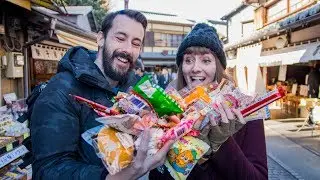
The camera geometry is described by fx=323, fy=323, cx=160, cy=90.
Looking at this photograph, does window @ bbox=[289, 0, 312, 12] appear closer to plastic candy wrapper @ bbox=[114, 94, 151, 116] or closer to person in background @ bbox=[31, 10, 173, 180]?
person in background @ bbox=[31, 10, 173, 180]

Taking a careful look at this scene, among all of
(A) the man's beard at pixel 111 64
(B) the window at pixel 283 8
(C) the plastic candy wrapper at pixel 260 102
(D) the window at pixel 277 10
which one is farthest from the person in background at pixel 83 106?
(D) the window at pixel 277 10

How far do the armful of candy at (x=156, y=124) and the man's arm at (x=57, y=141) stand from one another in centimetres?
13

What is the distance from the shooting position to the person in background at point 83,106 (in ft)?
4.76

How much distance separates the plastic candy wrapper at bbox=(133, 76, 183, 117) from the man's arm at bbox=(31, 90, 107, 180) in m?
0.38

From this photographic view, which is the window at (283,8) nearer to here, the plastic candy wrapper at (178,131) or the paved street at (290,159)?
the paved street at (290,159)

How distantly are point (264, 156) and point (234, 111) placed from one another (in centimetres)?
64

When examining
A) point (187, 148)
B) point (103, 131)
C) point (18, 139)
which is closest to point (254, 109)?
point (187, 148)

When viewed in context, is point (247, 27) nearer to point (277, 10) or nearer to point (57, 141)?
point (277, 10)

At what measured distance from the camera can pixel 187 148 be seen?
137cm

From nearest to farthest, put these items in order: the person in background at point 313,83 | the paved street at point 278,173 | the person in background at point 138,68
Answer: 1. the person in background at point 138,68
2. the paved street at point 278,173
3. the person in background at point 313,83

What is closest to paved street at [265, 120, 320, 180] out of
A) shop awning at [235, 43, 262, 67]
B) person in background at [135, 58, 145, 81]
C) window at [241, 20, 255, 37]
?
person in background at [135, 58, 145, 81]

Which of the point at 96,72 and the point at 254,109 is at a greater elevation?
the point at 96,72

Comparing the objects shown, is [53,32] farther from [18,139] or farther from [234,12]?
[234,12]

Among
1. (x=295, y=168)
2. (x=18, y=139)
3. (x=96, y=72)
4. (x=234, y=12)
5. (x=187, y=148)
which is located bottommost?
(x=295, y=168)
